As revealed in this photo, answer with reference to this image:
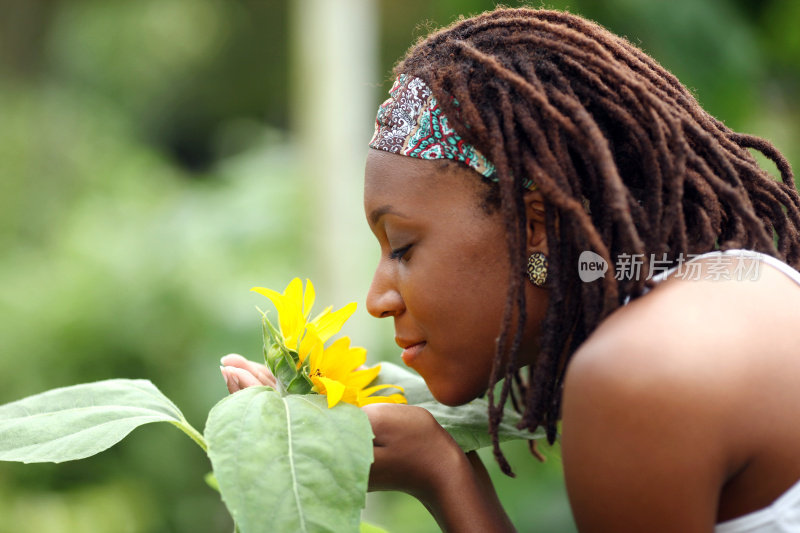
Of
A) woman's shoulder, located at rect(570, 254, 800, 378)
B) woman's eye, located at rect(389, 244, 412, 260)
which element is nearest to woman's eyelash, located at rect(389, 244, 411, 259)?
woman's eye, located at rect(389, 244, 412, 260)

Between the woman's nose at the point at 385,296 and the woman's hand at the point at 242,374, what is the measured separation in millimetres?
247

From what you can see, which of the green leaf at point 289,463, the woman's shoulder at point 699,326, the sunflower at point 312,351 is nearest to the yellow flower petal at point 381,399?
the sunflower at point 312,351

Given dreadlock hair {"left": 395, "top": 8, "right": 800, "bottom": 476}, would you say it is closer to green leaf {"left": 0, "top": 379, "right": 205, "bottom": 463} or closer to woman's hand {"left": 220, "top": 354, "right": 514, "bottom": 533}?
woman's hand {"left": 220, "top": 354, "right": 514, "bottom": 533}

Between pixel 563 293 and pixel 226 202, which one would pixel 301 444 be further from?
pixel 226 202

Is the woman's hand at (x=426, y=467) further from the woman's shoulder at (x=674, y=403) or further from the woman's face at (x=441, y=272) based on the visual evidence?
the woman's shoulder at (x=674, y=403)

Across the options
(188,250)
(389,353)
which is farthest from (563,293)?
(188,250)

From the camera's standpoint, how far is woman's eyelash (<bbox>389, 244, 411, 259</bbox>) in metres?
1.72

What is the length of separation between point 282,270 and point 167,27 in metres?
5.23

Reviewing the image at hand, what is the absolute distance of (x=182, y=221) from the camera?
6336 mm

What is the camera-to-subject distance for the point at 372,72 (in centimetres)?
630

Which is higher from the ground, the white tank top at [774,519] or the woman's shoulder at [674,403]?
the woman's shoulder at [674,403]

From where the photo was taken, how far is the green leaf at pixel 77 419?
4.82 feet

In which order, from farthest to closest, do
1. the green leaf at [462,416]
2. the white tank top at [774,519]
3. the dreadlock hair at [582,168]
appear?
1. the green leaf at [462,416]
2. the dreadlock hair at [582,168]
3. the white tank top at [774,519]

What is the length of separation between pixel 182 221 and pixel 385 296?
4879 mm
